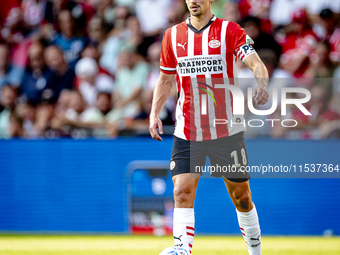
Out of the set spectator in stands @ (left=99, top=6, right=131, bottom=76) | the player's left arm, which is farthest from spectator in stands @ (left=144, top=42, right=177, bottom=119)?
the player's left arm

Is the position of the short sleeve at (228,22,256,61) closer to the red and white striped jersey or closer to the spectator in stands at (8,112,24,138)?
the red and white striped jersey

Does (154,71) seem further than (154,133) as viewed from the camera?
Yes

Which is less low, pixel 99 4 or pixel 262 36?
pixel 99 4

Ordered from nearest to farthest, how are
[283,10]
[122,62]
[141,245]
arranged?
[141,245], [122,62], [283,10]

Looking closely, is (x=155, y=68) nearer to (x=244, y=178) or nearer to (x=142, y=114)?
(x=142, y=114)

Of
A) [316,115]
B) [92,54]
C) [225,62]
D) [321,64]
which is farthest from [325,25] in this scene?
[225,62]

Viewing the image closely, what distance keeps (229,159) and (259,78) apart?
772 millimetres

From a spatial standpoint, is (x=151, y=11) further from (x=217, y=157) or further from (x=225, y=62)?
(x=217, y=157)

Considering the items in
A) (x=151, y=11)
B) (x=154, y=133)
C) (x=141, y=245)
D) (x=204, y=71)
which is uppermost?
(x=151, y=11)

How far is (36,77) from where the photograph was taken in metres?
8.15

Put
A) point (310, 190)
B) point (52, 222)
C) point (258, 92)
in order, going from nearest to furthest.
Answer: point (258, 92) → point (310, 190) → point (52, 222)

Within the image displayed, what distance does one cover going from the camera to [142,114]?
6793mm

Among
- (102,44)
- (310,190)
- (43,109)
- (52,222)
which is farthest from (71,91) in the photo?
(310,190)

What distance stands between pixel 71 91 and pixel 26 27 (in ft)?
8.74
